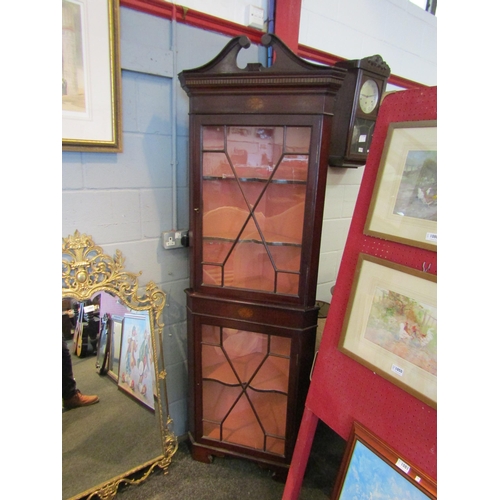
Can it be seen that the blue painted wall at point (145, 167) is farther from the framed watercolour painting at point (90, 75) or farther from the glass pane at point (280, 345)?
the glass pane at point (280, 345)

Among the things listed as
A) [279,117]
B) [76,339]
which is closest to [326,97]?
[279,117]

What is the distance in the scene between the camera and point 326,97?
1063 mm

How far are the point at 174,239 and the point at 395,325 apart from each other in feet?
2.96

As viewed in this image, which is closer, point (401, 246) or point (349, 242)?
point (401, 246)

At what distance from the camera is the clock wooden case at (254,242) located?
3.59 ft

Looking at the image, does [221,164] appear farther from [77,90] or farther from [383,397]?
[383,397]

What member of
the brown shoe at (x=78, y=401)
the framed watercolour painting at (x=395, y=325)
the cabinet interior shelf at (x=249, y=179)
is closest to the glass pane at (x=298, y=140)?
the cabinet interior shelf at (x=249, y=179)

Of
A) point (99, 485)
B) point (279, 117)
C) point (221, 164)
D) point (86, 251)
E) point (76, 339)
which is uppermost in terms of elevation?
point (279, 117)

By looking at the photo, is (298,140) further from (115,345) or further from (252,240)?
(115,345)

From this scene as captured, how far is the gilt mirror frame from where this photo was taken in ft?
3.84

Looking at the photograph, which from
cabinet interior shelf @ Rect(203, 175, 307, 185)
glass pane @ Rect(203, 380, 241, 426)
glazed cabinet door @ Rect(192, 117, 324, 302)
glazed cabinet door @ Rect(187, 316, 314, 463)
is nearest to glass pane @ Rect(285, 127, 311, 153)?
glazed cabinet door @ Rect(192, 117, 324, 302)

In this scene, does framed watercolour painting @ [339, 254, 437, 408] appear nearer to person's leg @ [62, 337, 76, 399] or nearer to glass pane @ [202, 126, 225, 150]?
glass pane @ [202, 126, 225, 150]

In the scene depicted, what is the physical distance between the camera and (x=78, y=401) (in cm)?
125
